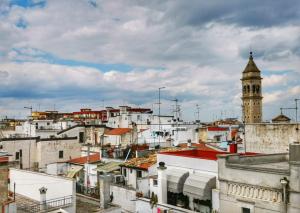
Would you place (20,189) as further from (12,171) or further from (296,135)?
(296,135)

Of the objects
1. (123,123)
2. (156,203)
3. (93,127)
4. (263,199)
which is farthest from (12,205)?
(123,123)

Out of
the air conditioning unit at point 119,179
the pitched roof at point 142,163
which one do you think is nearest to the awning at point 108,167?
the air conditioning unit at point 119,179

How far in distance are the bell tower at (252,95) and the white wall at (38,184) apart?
73447mm

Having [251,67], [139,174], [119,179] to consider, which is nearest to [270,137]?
[139,174]

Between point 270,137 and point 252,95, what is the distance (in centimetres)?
6266

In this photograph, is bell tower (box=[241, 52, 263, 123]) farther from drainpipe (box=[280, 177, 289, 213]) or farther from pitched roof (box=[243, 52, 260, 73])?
drainpipe (box=[280, 177, 289, 213])

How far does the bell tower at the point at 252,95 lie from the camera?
8969 centimetres

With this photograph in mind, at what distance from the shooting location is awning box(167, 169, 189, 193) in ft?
66.9

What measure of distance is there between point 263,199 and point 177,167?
7593 mm

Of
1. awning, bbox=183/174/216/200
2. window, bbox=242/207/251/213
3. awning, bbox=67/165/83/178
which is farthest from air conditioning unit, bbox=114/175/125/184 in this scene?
window, bbox=242/207/251/213

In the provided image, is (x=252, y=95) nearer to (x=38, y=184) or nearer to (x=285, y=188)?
(x=38, y=184)

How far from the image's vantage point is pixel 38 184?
76.0ft

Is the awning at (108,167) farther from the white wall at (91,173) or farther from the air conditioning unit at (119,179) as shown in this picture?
the air conditioning unit at (119,179)

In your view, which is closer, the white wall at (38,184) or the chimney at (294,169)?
the chimney at (294,169)
